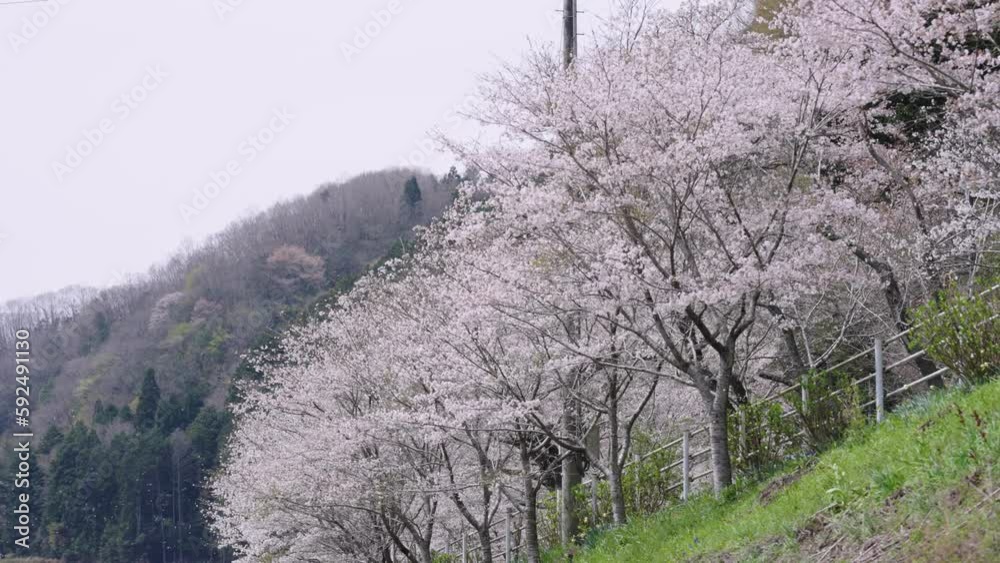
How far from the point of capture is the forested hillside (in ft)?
197

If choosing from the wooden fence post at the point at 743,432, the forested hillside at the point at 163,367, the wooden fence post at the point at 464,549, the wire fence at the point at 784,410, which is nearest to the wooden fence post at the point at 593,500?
the wire fence at the point at 784,410

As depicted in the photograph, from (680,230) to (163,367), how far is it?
64.5 meters

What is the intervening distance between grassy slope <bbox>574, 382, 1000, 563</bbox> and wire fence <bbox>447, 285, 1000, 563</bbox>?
2.78 ft

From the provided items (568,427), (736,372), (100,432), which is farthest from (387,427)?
(100,432)

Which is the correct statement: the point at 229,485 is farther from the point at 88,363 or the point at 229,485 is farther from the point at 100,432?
the point at 88,363

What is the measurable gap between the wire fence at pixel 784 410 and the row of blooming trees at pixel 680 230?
1.85 feet

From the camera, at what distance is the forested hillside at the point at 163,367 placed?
6012 cm

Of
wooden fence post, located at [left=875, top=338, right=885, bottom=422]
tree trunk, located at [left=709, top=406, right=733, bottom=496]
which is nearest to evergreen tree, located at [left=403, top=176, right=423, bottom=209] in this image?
tree trunk, located at [left=709, top=406, right=733, bottom=496]

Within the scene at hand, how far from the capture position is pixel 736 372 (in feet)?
48.7

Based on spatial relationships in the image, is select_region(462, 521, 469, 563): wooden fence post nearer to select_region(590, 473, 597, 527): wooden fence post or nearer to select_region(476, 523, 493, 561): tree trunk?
select_region(476, 523, 493, 561): tree trunk

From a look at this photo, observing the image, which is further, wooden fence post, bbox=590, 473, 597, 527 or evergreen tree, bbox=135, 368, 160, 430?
evergreen tree, bbox=135, 368, 160, 430

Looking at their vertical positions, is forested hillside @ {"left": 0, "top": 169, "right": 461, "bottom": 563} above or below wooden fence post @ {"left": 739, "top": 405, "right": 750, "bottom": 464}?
above

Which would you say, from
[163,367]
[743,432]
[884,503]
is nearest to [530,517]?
[743,432]

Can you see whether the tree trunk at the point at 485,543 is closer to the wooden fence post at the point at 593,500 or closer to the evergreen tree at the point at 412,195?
the wooden fence post at the point at 593,500
